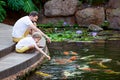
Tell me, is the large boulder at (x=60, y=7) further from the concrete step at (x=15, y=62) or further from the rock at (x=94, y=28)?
the concrete step at (x=15, y=62)

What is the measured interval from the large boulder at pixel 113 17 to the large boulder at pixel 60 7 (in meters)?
1.65

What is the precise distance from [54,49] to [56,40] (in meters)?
1.96

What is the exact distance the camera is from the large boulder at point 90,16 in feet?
62.1

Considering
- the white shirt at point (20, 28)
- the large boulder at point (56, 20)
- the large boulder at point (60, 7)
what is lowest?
the large boulder at point (56, 20)

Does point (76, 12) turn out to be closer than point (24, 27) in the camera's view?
No

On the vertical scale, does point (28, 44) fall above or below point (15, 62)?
above

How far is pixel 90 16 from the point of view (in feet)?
62.0

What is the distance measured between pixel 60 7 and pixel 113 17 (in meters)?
2.53

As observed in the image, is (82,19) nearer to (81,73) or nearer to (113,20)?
(113,20)

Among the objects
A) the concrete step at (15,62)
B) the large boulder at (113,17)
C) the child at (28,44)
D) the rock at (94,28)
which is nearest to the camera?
the concrete step at (15,62)

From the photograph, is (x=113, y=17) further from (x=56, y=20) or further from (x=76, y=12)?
(x=56, y=20)

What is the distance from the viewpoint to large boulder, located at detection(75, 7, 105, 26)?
18922mm

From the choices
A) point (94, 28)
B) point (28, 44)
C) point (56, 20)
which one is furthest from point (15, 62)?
point (56, 20)

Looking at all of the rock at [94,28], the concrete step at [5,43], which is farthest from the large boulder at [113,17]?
the concrete step at [5,43]
